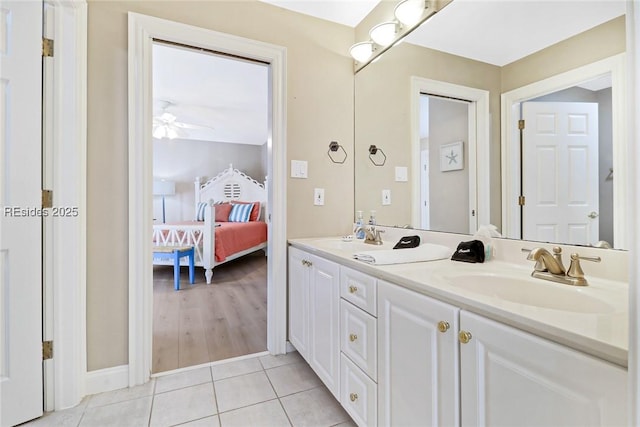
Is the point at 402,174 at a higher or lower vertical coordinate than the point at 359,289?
higher

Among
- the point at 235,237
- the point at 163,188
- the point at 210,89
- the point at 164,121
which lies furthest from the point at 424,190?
the point at 163,188

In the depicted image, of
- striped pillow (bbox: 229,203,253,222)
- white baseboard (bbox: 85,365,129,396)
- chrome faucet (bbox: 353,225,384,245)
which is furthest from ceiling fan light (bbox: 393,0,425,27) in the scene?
striped pillow (bbox: 229,203,253,222)

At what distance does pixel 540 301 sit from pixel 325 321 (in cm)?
90

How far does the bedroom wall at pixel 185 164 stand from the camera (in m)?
6.16

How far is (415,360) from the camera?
35.2 inches

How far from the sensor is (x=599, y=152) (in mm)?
921

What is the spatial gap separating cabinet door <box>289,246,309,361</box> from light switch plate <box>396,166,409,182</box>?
772mm

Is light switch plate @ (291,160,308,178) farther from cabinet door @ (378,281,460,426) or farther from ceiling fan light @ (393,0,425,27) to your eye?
cabinet door @ (378,281,460,426)

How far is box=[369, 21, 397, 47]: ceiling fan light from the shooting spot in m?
1.80

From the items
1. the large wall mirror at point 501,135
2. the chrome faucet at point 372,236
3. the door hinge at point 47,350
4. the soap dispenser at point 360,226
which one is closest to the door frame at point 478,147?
the large wall mirror at point 501,135

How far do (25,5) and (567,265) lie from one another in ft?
8.27

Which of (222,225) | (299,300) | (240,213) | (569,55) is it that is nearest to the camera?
(569,55)

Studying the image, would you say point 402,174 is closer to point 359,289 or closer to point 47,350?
point 359,289

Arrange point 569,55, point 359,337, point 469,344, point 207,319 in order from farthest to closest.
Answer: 1. point 207,319
2. point 359,337
3. point 569,55
4. point 469,344
